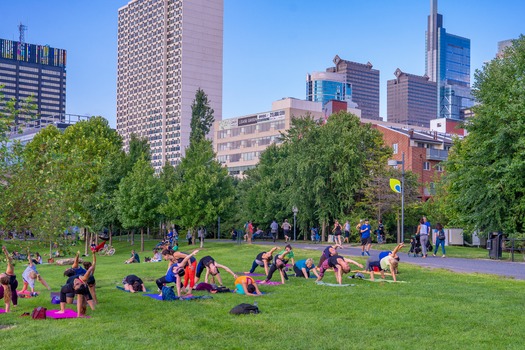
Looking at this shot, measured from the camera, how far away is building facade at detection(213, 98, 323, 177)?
131m

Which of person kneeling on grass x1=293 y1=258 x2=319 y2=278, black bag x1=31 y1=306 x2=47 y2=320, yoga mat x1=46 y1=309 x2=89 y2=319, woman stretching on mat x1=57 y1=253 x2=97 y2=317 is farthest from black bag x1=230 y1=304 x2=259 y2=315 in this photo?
person kneeling on grass x1=293 y1=258 x2=319 y2=278

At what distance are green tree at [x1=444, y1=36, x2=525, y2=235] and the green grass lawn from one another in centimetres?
1603

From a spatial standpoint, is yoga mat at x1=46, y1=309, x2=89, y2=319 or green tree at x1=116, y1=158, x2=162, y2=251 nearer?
yoga mat at x1=46, y1=309, x2=89, y2=319

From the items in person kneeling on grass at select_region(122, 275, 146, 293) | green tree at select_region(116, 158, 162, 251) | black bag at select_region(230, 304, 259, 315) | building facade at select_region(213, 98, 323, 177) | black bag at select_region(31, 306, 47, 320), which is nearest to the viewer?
black bag at select_region(230, 304, 259, 315)

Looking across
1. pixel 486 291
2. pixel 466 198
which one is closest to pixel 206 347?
pixel 486 291

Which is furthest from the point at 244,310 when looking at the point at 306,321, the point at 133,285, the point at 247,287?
the point at 133,285

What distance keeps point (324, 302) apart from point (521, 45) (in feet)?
90.2

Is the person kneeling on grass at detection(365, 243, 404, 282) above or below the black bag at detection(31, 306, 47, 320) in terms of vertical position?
above

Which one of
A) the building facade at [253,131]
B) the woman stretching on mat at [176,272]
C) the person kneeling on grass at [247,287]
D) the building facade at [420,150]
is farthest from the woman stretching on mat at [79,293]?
the building facade at [253,131]

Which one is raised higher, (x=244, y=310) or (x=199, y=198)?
(x=199, y=198)

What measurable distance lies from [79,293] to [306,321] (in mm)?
5937

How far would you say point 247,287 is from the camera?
1966 cm

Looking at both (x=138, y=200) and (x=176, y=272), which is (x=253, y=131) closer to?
(x=138, y=200)

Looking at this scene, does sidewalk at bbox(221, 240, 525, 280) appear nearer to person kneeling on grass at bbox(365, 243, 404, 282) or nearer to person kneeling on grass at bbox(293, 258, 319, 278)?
person kneeling on grass at bbox(365, 243, 404, 282)
